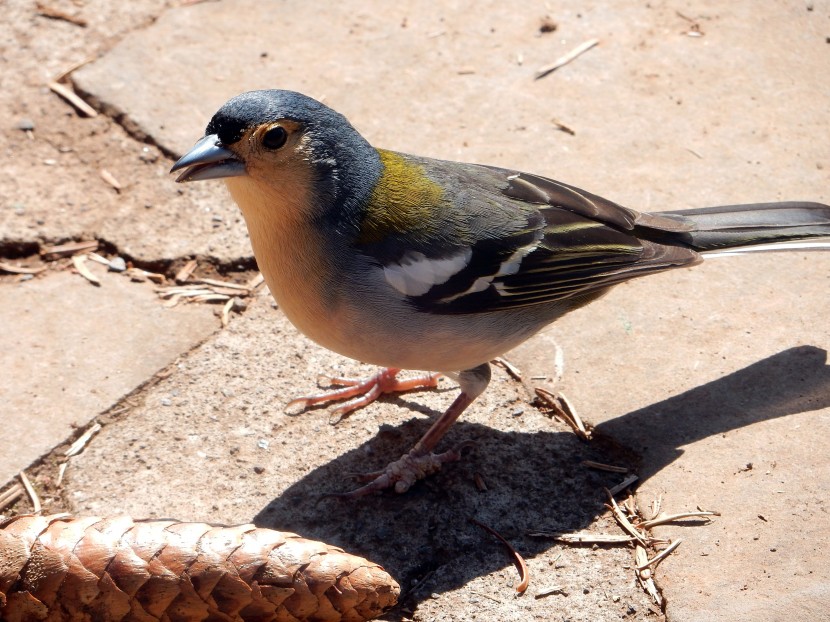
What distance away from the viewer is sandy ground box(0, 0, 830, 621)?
12.4 ft

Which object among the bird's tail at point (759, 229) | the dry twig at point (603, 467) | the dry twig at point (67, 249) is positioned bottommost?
the dry twig at point (67, 249)

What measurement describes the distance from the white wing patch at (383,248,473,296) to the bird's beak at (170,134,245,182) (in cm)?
76

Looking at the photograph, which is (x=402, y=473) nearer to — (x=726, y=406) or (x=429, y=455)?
(x=429, y=455)

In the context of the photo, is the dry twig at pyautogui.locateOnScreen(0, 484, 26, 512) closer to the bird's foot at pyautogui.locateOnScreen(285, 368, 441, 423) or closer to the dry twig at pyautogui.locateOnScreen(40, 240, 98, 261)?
the bird's foot at pyautogui.locateOnScreen(285, 368, 441, 423)

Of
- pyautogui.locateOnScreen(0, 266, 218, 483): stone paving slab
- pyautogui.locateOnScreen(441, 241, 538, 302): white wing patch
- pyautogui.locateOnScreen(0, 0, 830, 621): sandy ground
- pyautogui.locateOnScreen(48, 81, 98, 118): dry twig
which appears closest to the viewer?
pyautogui.locateOnScreen(0, 0, 830, 621): sandy ground

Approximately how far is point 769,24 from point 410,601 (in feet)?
16.9

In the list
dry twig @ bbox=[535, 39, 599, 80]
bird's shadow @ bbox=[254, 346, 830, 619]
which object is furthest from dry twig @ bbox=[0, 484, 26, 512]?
dry twig @ bbox=[535, 39, 599, 80]

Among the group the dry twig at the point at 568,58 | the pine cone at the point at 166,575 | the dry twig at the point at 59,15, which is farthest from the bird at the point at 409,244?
the dry twig at the point at 59,15

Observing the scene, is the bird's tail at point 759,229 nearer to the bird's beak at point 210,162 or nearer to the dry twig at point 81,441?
the bird's beak at point 210,162

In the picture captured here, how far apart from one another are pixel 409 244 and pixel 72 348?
184cm

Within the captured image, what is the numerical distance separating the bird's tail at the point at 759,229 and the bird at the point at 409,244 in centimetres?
1

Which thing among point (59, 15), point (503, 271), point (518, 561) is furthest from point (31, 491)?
point (59, 15)

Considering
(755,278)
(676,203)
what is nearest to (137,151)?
(676,203)

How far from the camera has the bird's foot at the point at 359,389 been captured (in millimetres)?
4480
